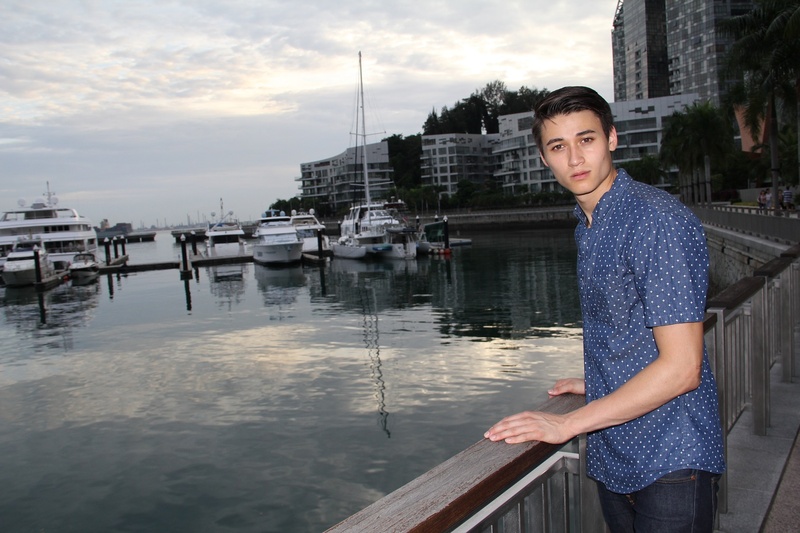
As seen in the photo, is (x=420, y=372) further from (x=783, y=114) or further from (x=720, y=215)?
(x=783, y=114)

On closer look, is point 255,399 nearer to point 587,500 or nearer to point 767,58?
point 587,500

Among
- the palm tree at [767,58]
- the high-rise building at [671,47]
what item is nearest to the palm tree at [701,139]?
the palm tree at [767,58]

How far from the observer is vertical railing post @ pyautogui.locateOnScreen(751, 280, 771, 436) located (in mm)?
4254

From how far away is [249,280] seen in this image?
42406mm

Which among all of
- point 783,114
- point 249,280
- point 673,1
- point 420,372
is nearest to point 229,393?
point 420,372

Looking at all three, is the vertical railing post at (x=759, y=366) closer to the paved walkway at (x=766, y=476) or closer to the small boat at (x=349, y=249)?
the paved walkway at (x=766, y=476)

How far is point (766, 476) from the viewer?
3713 millimetres

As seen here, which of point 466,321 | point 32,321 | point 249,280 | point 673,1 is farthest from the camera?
point 673,1

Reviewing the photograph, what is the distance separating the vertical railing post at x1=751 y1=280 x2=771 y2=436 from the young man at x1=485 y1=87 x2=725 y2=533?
2700mm

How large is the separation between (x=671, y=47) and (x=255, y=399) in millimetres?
118764

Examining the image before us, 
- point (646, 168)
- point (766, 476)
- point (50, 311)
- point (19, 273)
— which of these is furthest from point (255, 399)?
point (646, 168)

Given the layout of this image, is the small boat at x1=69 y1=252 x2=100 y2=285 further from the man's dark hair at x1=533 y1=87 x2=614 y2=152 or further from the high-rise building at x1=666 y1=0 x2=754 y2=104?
the high-rise building at x1=666 y1=0 x2=754 y2=104

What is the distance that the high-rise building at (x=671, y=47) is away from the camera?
104 meters

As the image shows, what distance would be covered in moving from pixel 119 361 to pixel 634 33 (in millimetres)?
137422
